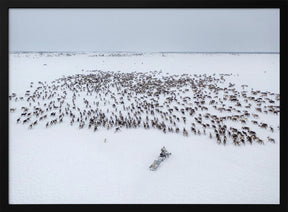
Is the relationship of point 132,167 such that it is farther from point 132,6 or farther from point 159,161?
point 132,6

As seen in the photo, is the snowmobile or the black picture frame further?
the snowmobile

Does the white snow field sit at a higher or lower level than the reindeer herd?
lower

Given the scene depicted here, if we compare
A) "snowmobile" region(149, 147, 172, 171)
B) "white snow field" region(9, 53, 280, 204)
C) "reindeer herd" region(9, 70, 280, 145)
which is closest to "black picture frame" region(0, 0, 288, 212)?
"white snow field" region(9, 53, 280, 204)

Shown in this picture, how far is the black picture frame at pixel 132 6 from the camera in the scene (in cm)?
382

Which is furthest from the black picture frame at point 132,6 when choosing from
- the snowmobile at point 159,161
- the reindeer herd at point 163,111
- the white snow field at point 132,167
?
the reindeer herd at point 163,111

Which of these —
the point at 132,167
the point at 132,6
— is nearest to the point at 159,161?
the point at 132,167

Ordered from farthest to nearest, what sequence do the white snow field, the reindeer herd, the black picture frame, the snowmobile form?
1. the reindeer herd
2. the snowmobile
3. the white snow field
4. the black picture frame

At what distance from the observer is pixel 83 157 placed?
646cm

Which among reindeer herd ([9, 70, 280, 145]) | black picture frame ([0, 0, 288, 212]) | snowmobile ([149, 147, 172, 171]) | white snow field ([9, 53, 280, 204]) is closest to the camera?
black picture frame ([0, 0, 288, 212])

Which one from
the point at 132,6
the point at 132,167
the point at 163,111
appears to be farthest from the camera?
the point at 163,111

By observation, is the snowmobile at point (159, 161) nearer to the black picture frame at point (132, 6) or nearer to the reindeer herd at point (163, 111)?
the black picture frame at point (132, 6)

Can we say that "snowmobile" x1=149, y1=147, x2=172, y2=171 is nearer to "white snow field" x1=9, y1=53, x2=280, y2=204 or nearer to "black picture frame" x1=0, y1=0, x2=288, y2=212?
"white snow field" x1=9, y1=53, x2=280, y2=204

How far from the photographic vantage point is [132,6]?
390cm

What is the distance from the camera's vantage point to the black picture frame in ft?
12.5
